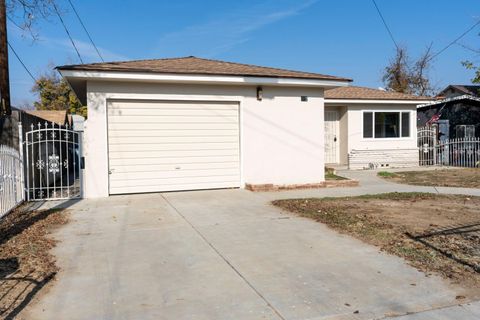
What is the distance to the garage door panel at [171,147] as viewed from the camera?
452 inches

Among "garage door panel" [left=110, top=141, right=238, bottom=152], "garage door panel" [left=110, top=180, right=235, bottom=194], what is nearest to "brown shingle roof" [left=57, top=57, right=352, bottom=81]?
"garage door panel" [left=110, top=141, right=238, bottom=152]

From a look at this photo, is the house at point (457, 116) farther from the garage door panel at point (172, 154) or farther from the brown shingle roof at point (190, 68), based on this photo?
the garage door panel at point (172, 154)

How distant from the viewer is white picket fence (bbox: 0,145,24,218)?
862 centimetres

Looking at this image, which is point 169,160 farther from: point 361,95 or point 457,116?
point 457,116

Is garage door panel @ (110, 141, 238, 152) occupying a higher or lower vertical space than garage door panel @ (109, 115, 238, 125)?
lower

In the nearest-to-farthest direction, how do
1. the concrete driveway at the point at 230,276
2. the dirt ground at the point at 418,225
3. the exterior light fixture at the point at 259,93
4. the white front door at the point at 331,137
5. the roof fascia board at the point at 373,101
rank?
the concrete driveway at the point at 230,276, the dirt ground at the point at 418,225, the exterior light fixture at the point at 259,93, the roof fascia board at the point at 373,101, the white front door at the point at 331,137

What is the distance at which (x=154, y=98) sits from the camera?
38.2 feet

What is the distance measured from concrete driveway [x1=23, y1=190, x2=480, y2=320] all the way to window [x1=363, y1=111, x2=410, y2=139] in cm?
1284

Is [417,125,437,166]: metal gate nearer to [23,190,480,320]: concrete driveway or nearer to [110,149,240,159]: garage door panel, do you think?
[110,149,240,159]: garage door panel

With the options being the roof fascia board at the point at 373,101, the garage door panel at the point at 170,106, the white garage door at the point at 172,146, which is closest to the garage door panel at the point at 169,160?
the white garage door at the point at 172,146

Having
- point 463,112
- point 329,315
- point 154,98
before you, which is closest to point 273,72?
point 154,98

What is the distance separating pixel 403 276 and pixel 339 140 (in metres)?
15.6

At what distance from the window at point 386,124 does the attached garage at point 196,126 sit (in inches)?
288

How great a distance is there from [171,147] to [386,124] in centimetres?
1215
